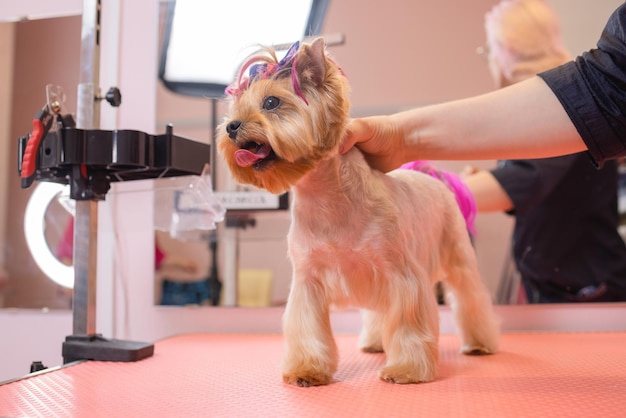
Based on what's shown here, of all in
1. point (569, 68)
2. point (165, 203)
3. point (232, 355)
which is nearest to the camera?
point (569, 68)

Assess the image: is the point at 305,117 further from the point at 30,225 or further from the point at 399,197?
the point at 30,225

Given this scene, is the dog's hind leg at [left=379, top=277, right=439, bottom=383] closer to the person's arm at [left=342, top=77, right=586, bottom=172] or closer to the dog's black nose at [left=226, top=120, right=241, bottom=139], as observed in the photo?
the person's arm at [left=342, top=77, right=586, bottom=172]

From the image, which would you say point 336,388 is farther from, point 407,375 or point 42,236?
point 42,236

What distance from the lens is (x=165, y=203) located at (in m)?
1.69

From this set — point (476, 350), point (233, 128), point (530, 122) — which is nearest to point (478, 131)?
point (530, 122)

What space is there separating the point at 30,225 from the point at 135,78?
538mm

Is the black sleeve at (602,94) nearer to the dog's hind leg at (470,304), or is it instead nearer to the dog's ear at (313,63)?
the dog's ear at (313,63)

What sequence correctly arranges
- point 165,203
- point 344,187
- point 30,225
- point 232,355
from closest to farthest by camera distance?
point 344,187 < point 232,355 < point 165,203 < point 30,225

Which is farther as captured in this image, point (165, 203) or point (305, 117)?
point (165, 203)

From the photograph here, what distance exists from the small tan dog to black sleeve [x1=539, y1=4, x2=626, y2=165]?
351 millimetres

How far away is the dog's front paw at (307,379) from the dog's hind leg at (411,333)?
10cm

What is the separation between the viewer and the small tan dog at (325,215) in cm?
104

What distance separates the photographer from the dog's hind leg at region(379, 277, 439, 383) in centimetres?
109

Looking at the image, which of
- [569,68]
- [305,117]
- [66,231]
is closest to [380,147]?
[305,117]
